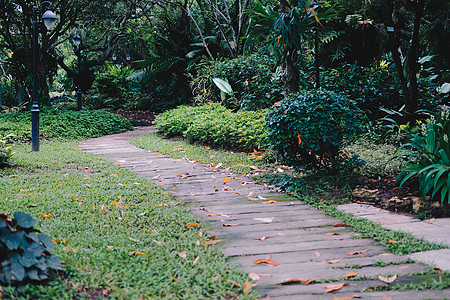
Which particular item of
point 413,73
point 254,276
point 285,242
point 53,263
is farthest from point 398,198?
point 53,263

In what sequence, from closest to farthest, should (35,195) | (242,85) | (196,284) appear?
(196,284) < (35,195) < (242,85)

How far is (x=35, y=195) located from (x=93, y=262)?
2.42 m

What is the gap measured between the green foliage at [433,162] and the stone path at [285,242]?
1.07m

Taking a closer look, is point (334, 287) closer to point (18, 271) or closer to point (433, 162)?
point (18, 271)

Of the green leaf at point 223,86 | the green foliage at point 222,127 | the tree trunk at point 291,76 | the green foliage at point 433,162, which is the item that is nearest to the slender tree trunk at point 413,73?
the tree trunk at point 291,76

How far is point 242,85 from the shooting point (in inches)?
474

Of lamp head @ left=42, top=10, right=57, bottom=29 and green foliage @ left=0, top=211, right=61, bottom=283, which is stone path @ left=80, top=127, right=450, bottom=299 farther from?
lamp head @ left=42, top=10, right=57, bottom=29

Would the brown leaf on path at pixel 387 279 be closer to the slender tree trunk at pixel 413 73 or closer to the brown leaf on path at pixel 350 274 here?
the brown leaf on path at pixel 350 274

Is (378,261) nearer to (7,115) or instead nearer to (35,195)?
(35,195)

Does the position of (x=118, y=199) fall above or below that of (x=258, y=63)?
below

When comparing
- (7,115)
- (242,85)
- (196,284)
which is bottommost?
(196,284)

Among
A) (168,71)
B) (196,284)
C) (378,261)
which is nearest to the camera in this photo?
(196,284)

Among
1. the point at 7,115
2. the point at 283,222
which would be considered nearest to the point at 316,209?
the point at 283,222

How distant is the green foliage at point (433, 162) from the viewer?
415cm
